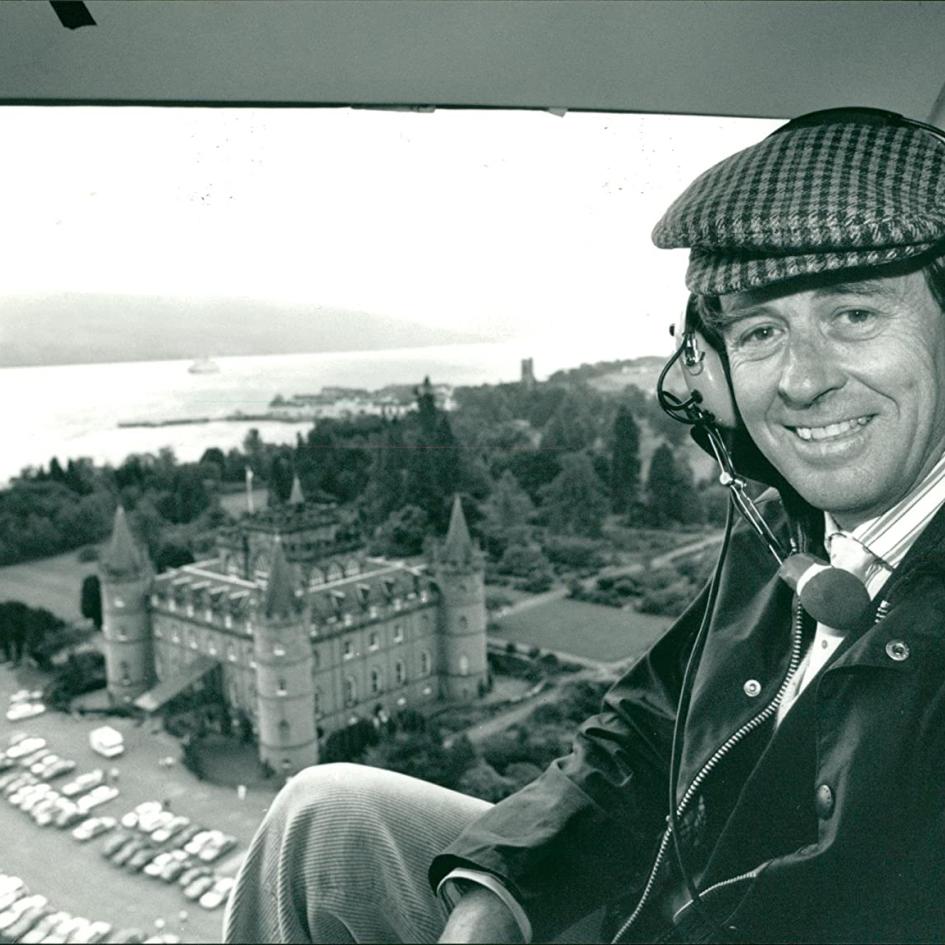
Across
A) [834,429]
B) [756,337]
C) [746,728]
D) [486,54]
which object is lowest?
[746,728]

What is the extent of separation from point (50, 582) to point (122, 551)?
22 cm

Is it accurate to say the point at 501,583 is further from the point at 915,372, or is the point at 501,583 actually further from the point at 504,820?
the point at 915,372

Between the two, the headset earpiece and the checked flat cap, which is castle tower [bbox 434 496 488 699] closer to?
the headset earpiece

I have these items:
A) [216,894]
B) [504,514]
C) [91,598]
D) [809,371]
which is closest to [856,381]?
[809,371]

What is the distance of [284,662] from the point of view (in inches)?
90.0

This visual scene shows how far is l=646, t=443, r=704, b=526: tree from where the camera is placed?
2.65m

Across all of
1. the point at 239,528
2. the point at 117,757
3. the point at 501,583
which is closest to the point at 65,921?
the point at 117,757

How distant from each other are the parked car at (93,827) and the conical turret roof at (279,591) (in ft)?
2.43

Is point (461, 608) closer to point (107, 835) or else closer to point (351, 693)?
point (351, 693)

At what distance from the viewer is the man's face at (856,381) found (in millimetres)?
942

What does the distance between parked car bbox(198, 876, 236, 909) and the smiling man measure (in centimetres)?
17

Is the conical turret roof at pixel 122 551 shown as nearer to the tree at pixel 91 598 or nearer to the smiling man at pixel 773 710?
the tree at pixel 91 598

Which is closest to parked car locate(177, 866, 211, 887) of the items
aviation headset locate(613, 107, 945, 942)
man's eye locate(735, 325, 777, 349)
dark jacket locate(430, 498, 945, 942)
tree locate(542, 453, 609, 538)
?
dark jacket locate(430, 498, 945, 942)

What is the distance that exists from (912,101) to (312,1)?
1050 mm
